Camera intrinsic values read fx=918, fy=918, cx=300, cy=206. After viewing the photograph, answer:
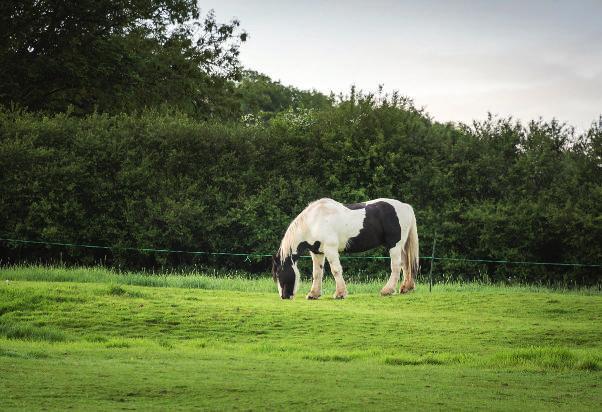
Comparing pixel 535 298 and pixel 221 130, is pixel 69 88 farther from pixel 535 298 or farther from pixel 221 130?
pixel 535 298

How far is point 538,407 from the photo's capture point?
7859 mm

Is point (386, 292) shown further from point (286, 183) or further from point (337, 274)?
point (286, 183)

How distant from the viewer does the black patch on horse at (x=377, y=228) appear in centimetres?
1959

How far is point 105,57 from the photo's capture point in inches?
1431

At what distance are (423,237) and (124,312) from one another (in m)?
13.2

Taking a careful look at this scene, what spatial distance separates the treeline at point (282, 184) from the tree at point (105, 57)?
8.58 m

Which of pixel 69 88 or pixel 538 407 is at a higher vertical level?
pixel 69 88

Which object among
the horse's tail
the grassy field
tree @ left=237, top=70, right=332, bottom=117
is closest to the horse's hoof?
the grassy field

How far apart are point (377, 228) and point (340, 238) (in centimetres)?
89

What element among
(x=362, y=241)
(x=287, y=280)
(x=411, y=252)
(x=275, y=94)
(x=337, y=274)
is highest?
(x=275, y=94)

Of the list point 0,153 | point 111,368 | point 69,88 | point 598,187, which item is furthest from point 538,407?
point 69,88

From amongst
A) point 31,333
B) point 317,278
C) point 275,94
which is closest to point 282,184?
point 317,278

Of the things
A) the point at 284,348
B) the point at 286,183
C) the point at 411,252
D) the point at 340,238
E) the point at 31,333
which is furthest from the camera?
the point at 286,183

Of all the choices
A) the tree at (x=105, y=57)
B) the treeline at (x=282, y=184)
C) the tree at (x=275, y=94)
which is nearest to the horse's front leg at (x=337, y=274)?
the treeline at (x=282, y=184)
